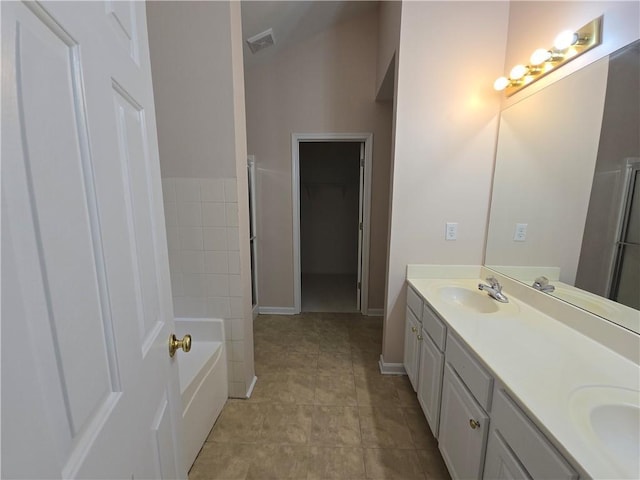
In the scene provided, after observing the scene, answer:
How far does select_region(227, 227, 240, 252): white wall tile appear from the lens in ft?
5.67

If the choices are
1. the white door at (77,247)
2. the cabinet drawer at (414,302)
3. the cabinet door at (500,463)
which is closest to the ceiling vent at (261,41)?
the white door at (77,247)

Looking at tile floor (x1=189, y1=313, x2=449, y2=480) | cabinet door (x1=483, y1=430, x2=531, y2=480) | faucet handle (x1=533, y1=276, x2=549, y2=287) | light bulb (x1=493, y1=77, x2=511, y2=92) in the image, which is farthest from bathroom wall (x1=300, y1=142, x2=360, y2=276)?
cabinet door (x1=483, y1=430, x2=531, y2=480)

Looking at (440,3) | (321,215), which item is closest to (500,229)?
(440,3)

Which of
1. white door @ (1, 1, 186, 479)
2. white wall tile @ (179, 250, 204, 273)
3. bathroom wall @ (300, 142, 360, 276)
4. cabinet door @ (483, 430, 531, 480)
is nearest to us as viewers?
white door @ (1, 1, 186, 479)

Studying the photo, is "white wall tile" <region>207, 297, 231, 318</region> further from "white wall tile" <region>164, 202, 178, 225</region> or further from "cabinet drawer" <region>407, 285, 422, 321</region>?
"cabinet drawer" <region>407, 285, 422, 321</region>

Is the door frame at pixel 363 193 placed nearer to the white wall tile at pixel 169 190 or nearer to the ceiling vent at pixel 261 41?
the ceiling vent at pixel 261 41

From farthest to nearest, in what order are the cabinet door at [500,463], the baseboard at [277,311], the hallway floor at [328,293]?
the hallway floor at [328,293], the baseboard at [277,311], the cabinet door at [500,463]

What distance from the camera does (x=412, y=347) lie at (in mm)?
1852

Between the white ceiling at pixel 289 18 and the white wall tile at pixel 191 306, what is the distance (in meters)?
2.25

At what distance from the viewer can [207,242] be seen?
176 cm

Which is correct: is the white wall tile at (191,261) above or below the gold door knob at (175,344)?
above

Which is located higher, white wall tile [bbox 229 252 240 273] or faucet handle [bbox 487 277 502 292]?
white wall tile [bbox 229 252 240 273]

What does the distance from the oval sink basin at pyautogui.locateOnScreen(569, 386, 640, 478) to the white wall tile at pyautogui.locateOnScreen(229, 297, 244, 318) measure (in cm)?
163

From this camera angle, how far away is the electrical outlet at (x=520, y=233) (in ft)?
5.34
